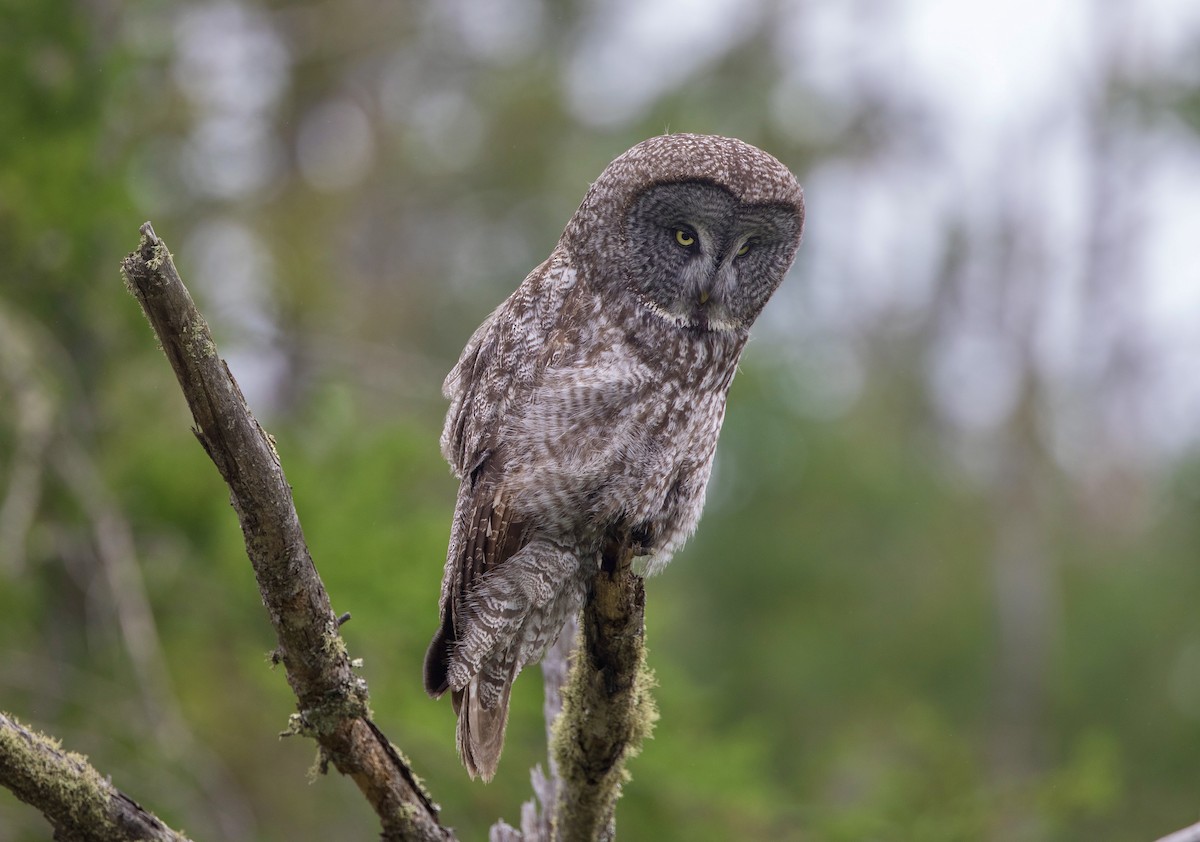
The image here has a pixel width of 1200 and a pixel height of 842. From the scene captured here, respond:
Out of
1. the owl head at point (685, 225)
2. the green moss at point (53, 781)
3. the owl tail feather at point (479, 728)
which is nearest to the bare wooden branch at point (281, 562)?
the owl tail feather at point (479, 728)

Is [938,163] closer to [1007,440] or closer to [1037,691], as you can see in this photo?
[1007,440]

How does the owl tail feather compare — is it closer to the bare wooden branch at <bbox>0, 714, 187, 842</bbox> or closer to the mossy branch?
the mossy branch

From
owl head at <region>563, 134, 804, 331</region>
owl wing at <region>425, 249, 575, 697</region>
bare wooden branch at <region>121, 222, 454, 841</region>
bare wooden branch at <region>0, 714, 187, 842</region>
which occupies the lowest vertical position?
bare wooden branch at <region>0, 714, 187, 842</region>

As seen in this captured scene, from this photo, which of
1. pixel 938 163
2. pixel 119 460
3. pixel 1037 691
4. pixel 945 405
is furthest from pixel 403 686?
pixel 938 163

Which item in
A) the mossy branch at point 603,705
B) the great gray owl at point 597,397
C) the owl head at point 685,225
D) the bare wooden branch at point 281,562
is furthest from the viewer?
the owl head at point 685,225

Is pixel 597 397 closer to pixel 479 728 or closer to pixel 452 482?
pixel 479 728

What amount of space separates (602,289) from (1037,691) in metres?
11.1

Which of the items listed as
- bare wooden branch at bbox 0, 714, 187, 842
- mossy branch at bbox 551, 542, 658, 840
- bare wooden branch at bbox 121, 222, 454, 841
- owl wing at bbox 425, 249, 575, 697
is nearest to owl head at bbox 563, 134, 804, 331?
A: owl wing at bbox 425, 249, 575, 697

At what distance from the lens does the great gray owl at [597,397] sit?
3.29 meters

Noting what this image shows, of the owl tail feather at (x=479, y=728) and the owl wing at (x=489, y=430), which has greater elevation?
the owl wing at (x=489, y=430)

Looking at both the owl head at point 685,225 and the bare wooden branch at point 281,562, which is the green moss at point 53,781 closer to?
the bare wooden branch at point 281,562

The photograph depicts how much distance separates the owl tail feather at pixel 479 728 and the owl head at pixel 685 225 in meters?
1.10

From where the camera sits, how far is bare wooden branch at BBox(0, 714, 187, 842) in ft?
8.23

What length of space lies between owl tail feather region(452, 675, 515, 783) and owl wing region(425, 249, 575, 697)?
10 cm
